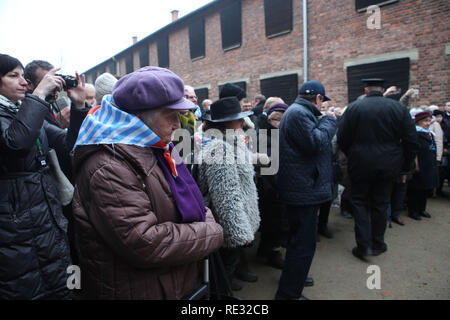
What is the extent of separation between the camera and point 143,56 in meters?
18.7

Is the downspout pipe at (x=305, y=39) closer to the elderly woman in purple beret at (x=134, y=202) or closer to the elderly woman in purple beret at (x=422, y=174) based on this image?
the elderly woman in purple beret at (x=422, y=174)

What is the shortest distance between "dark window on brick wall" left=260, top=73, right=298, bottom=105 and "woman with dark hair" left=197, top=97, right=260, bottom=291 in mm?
8374

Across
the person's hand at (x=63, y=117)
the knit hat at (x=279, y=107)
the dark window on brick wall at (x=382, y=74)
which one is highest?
the dark window on brick wall at (x=382, y=74)

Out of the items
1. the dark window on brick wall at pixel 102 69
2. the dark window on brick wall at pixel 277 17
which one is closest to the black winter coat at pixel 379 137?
the dark window on brick wall at pixel 277 17

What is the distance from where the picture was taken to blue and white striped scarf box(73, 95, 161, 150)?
1171 millimetres

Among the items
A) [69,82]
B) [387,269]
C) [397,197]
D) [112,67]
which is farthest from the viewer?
[112,67]

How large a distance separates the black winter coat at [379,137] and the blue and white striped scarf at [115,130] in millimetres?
2894

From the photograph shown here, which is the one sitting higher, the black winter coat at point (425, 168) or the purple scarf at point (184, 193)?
the purple scarf at point (184, 193)

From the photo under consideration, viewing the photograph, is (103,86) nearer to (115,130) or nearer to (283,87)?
(115,130)

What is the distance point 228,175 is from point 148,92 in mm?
988

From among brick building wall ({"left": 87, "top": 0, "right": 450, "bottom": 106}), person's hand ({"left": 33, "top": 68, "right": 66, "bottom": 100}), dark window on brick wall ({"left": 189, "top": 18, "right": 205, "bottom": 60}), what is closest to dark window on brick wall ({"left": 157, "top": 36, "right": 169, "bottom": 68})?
dark window on brick wall ({"left": 189, "top": 18, "right": 205, "bottom": 60})

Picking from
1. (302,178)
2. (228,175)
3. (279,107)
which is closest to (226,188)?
(228,175)

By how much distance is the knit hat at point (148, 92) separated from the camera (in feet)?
3.94
